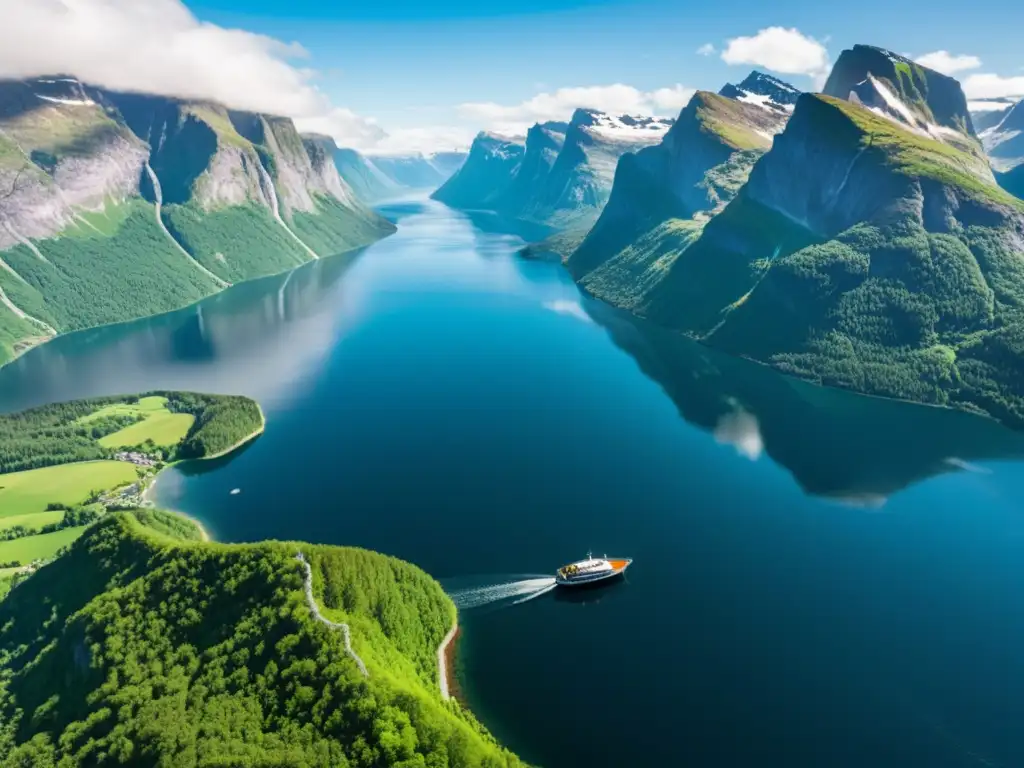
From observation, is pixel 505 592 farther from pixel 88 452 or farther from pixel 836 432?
pixel 88 452

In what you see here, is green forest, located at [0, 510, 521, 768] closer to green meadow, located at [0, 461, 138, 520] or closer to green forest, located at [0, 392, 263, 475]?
green meadow, located at [0, 461, 138, 520]

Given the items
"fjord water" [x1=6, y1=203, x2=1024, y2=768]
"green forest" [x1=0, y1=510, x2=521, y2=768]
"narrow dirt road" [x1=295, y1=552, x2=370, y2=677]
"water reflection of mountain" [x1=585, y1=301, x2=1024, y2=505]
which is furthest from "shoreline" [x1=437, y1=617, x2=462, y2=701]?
"water reflection of mountain" [x1=585, y1=301, x2=1024, y2=505]

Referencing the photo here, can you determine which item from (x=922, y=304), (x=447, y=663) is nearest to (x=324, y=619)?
(x=447, y=663)

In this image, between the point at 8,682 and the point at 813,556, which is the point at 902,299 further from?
the point at 8,682

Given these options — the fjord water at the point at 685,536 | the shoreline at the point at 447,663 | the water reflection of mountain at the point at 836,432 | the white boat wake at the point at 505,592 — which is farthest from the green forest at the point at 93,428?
the water reflection of mountain at the point at 836,432

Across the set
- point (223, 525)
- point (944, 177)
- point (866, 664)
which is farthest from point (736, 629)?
point (944, 177)

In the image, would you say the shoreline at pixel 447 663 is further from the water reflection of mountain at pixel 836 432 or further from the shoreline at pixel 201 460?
the water reflection of mountain at pixel 836 432
